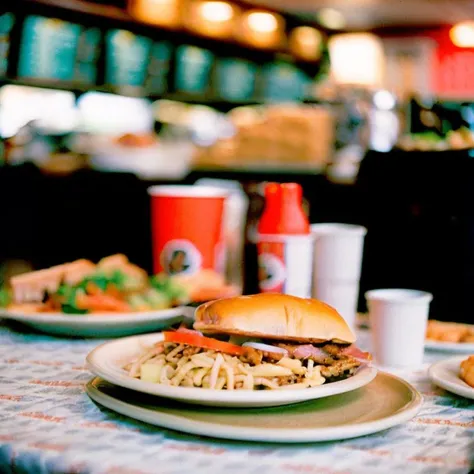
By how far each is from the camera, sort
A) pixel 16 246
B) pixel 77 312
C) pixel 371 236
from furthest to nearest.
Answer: pixel 16 246 < pixel 371 236 < pixel 77 312

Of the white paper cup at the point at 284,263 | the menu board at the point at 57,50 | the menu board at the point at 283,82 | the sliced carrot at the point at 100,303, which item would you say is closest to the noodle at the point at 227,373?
the white paper cup at the point at 284,263

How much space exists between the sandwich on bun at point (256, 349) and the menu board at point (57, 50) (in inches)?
205

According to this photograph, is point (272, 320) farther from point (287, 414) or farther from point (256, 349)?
point (287, 414)

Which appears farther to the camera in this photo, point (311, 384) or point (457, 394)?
point (457, 394)

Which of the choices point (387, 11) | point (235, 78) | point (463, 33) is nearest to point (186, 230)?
point (235, 78)

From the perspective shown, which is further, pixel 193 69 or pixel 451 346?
pixel 193 69

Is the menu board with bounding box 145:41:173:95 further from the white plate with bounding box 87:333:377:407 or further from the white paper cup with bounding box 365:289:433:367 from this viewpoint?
the white plate with bounding box 87:333:377:407

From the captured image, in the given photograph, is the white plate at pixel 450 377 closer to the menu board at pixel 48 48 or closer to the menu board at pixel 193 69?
the menu board at pixel 48 48

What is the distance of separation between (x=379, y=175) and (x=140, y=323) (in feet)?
3.15

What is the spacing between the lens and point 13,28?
5812mm

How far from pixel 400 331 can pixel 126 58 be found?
19.5 feet

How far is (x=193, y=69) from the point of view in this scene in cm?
785

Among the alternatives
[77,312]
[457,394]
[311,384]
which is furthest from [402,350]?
[77,312]

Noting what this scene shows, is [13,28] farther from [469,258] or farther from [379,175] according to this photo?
[469,258]
